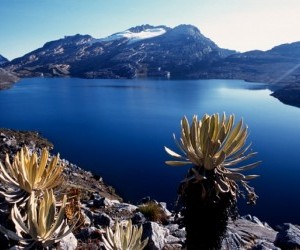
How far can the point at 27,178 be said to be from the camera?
6.73 meters

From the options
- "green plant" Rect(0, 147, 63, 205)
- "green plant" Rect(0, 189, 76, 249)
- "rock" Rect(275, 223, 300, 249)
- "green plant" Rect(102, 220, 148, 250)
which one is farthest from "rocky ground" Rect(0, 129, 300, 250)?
"green plant" Rect(0, 189, 76, 249)

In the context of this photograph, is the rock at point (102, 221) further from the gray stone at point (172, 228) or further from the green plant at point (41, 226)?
the green plant at point (41, 226)

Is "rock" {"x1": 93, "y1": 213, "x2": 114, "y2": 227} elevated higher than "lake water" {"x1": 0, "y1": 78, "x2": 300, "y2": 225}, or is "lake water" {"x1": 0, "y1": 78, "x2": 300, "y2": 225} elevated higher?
"rock" {"x1": 93, "y1": 213, "x2": 114, "y2": 227}

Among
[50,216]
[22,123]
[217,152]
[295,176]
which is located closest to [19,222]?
[50,216]

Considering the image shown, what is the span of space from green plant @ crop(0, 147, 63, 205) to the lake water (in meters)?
26.0

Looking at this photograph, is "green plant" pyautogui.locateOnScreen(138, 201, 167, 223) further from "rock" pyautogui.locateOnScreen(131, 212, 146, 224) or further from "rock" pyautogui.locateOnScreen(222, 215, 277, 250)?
"rock" pyautogui.locateOnScreen(222, 215, 277, 250)

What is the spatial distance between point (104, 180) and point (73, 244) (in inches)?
1191

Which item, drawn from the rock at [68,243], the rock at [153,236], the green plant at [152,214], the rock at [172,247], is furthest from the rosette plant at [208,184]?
the green plant at [152,214]

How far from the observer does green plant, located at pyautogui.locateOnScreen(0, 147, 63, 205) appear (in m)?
6.62

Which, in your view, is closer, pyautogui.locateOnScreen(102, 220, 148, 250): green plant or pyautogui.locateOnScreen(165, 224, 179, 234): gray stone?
pyautogui.locateOnScreen(102, 220, 148, 250): green plant

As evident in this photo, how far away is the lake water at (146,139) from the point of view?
117ft

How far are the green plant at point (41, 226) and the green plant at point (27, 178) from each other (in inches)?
16.4

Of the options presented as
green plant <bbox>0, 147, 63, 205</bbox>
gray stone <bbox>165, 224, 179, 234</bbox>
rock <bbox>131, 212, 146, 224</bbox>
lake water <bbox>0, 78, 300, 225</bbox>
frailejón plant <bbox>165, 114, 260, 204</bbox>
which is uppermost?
frailejón plant <bbox>165, 114, 260, 204</bbox>

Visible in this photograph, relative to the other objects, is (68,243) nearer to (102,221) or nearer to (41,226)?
(41,226)
